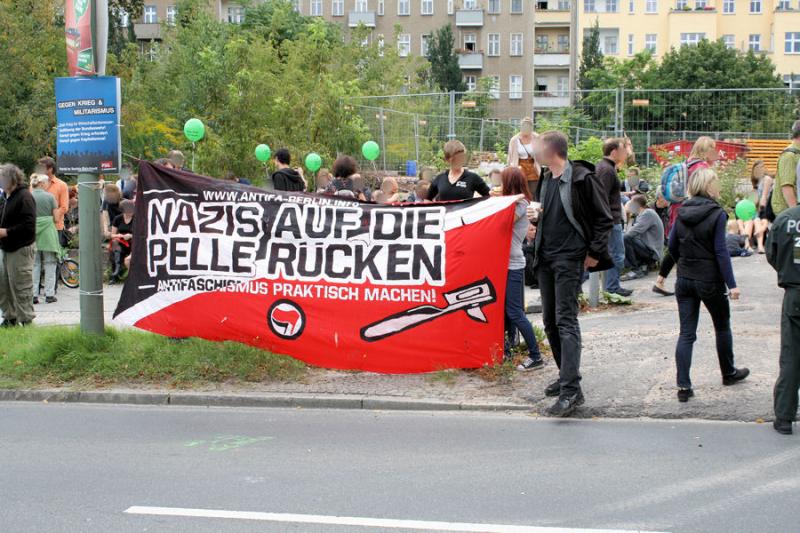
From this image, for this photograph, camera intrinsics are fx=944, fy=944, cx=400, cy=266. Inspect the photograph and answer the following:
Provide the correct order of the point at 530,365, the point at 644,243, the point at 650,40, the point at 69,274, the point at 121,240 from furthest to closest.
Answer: the point at 650,40 → the point at 69,274 → the point at 121,240 → the point at 644,243 → the point at 530,365

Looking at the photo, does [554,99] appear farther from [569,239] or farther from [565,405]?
[565,405]

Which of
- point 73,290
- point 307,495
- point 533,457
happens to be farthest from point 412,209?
point 73,290

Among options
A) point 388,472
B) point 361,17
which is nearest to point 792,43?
point 361,17

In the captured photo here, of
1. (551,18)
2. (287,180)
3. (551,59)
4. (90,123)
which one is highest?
(551,18)

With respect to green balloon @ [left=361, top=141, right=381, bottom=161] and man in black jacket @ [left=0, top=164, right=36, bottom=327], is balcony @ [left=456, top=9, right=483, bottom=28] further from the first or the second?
man in black jacket @ [left=0, top=164, right=36, bottom=327]

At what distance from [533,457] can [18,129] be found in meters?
23.6

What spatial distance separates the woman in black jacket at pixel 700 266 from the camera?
7820mm

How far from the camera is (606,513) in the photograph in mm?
5496

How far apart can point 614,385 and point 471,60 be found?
2855 inches

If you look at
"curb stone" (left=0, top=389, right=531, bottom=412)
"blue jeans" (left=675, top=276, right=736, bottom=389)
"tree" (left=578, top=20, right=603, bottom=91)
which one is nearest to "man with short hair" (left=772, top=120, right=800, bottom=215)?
"blue jeans" (left=675, top=276, right=736, bottom=389)

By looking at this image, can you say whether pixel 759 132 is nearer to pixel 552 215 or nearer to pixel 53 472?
pixel 552 215

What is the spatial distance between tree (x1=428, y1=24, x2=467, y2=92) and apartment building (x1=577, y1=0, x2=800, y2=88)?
452 inches

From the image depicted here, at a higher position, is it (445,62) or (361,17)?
(361,17)

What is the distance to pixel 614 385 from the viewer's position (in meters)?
8.36
